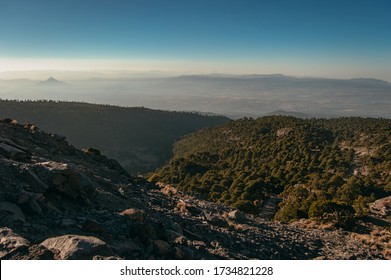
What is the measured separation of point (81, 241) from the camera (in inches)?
283

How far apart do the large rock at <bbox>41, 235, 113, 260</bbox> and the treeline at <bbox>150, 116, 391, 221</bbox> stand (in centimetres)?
1578

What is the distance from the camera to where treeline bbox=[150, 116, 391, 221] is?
27891 millimetres

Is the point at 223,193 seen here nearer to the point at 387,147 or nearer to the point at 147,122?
the point at 387,147

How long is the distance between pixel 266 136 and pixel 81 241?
5355 cm

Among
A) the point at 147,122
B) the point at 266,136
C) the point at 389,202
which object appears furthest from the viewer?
the point at 147,122

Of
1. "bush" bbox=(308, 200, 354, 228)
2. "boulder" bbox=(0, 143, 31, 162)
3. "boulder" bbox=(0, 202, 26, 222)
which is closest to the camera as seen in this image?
"boulder" bbox=(0, 202, 26, 222)

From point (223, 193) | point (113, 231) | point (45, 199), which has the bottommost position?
point (223, 193)

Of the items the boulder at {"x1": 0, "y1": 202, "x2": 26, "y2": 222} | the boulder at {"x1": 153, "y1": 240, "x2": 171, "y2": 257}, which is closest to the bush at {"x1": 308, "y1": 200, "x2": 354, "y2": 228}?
the boulder at {"x1": 153, "y1": 240, "x2": 171, "y2": 257}

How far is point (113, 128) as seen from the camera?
10525 cm

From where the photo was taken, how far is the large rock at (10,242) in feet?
22.5

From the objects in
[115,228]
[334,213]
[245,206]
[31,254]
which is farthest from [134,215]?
[245,206]

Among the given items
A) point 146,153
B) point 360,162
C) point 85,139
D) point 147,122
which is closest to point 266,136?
point 360,162

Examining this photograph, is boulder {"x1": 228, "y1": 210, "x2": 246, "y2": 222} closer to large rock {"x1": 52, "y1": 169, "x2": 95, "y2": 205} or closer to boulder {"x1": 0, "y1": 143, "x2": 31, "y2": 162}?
large rock {"x1": 52, "y1": 169, "x2": 95, "y2": 205}

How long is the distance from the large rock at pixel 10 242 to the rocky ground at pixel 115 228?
0.5 inches
